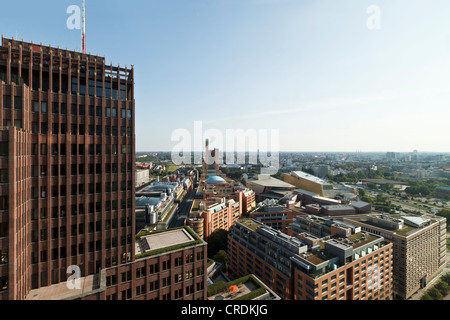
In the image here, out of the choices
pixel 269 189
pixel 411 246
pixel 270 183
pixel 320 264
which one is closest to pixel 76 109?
pixel 320 264

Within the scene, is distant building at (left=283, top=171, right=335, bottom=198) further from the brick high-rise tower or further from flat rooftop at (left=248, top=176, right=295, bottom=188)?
the brick high-rise tower

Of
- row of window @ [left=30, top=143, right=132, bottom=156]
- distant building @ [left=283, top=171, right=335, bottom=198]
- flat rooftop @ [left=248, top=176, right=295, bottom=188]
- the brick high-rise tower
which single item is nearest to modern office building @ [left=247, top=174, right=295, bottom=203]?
flat rooftop @ [left=248, top=176, right=295, bottom=188]

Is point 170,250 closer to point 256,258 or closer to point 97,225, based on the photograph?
point 97,225

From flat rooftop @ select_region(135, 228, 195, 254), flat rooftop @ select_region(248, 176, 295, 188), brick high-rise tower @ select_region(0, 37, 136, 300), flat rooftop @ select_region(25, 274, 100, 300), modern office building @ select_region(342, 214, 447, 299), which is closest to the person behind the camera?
brick high-rise tower @ select_region(0, 37, 136, 300)

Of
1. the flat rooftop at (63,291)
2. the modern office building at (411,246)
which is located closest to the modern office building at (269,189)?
the modern office building at (411,246)

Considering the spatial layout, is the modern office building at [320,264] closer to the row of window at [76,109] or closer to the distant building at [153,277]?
the distant building at [153,277]

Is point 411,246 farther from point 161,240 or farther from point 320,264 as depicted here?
point 161,240

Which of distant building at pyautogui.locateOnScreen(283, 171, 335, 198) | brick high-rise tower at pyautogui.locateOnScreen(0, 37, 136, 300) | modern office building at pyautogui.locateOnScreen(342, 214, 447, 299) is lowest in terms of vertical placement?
modern office building at pyautogui.locateOnScreen(342, 214, 447, 299)
